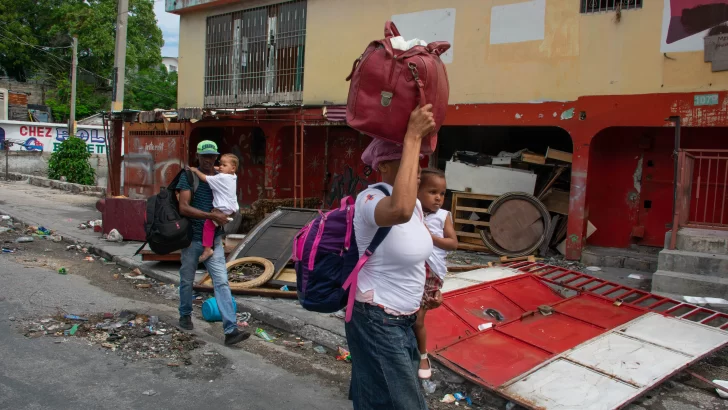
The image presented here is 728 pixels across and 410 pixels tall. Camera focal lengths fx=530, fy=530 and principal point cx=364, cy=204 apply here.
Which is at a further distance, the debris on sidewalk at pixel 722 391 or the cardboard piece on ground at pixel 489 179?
the cardboard piece on ground at pixel 489 179

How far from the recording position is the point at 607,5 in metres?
8.77

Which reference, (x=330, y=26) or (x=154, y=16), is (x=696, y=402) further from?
(x=154, y=16)

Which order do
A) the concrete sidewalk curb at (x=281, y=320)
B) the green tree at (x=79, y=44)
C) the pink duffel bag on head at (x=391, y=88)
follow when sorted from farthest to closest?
the green tree at (x=79, y=44) → the concrete sidewalk curb at (x=281, y=320) → the pink duffel bag on head at (x=391, y=88)

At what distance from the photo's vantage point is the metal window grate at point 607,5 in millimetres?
8633

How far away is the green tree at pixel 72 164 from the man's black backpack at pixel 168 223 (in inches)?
789

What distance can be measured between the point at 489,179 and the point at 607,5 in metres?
3.45

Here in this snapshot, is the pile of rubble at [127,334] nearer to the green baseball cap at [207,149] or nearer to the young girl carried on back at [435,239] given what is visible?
the green baseball cap at [207,149]

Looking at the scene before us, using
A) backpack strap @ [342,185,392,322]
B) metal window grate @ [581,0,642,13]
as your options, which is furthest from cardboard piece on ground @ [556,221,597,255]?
backpack strap @ [342,185,392,322]

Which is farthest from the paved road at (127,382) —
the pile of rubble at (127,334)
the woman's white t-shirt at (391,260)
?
the woman's white t-shirt at (391,260)

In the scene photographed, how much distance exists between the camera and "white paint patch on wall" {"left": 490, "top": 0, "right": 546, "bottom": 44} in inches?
369

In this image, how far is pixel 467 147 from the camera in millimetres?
11867

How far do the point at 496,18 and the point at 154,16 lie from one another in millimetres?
35988

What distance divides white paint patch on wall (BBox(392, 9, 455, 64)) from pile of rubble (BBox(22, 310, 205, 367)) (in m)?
7.50

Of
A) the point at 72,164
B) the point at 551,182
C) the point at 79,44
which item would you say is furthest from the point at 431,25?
the point at 79,44
